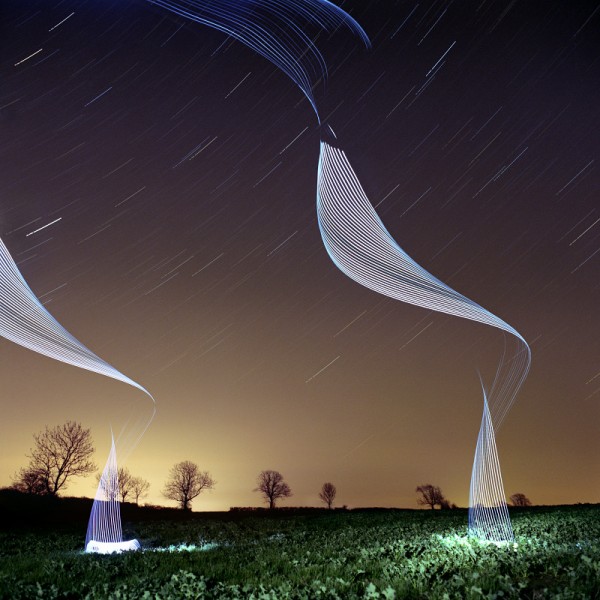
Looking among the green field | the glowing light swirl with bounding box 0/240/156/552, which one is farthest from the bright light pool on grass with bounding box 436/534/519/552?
the glowing light swirl with bounding box 0/240/156/552

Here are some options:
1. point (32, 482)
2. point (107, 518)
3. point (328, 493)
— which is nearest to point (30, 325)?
point (107, 518)

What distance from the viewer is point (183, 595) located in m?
9.42

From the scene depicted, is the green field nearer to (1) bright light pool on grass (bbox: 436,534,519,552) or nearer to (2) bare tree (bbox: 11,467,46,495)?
(1) bright light pool on grass (bbox: 436,534,519,552)

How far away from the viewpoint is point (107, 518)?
1881 cm

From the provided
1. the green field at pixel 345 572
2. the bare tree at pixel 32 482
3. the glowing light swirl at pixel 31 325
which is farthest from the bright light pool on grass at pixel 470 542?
the bare tree at pixel 32 482

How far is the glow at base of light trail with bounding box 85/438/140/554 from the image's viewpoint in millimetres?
18109

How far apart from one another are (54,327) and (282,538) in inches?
499

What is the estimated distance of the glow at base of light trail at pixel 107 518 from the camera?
59.4 feet

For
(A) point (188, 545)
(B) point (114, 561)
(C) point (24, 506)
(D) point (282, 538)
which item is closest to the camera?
(B) point (114, 561)

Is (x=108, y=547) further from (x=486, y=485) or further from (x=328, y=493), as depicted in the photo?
(x=328, y=493)

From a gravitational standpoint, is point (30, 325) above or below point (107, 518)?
above

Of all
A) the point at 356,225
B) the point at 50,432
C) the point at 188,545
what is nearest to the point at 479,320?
the point at 356,225

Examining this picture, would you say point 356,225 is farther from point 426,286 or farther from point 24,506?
point 24,506

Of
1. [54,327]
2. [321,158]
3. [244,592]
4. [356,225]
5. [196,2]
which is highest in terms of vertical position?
[196,2]
